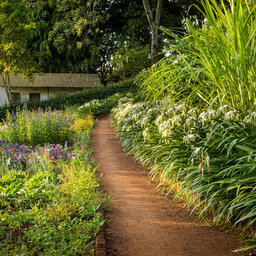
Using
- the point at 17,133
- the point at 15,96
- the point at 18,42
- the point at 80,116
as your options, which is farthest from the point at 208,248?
the point at 15,96

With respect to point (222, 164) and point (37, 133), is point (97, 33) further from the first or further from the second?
point (222, 164)

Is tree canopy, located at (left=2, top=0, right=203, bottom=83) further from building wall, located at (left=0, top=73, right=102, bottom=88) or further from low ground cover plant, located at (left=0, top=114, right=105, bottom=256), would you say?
low ground cover plant, located at (left=0, top=114, right=105, bottom=256)

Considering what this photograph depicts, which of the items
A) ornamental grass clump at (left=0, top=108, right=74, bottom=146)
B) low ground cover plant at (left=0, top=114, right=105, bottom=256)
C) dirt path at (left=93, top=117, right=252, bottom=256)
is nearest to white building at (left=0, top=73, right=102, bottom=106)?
ornamental grass clump at (left=0, top=108, right=74, bottom=146)

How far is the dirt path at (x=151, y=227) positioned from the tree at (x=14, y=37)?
1833 centimetres

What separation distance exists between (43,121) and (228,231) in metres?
7.00

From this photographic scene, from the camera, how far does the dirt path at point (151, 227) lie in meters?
3.05

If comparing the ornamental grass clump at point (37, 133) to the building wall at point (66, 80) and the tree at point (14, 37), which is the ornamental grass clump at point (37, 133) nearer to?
the tree at point (14, 37)

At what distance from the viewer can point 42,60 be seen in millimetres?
28391

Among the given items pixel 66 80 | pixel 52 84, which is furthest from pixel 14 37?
pixel 66 80

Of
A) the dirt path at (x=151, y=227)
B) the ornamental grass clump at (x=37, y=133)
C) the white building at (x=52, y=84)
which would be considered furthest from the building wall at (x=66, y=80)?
the dirt path at (x=151, y=227)

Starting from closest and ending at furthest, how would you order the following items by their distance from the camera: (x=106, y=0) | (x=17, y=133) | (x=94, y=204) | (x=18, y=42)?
1. (x=94, y=204)
2. (x=17, y=133)
3. (x=18, y=42)
4. (x=106, y=0)

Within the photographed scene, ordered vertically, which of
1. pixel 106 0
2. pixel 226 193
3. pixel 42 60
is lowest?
pixel 226 193

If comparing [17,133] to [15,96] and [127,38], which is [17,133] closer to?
[127,38]

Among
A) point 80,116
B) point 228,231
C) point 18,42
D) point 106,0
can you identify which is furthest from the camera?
point 106,0
